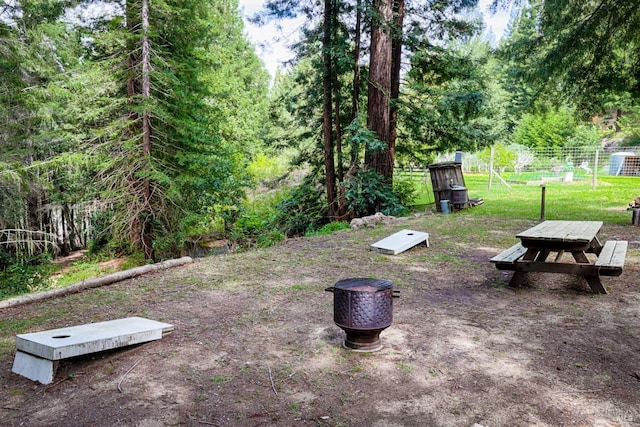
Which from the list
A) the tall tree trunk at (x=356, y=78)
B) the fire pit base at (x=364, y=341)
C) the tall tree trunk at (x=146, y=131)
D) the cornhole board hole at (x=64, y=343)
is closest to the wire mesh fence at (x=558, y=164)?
the tall tree trunk at (x=356, y=78)

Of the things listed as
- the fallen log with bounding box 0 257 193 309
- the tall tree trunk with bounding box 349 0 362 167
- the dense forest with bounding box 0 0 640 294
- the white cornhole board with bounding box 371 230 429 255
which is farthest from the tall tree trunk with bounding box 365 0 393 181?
the fallen log with bounding box 0 257 193 309

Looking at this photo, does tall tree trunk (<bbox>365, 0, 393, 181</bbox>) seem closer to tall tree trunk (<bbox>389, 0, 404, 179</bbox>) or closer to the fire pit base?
tall tree trunk (<bbox>389, 0, 404, 179</bbox>)

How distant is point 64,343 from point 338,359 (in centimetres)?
182

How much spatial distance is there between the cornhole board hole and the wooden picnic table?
11.3 ft

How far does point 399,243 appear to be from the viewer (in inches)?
267

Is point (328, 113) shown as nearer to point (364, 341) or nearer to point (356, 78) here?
point (356, 78)

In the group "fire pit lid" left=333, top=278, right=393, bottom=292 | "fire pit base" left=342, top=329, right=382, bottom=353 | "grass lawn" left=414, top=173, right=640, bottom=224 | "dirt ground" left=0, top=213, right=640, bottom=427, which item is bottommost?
"dirt ground" left=0, top=213, right=640, bottom=427

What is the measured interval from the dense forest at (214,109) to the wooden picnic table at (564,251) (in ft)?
18.4

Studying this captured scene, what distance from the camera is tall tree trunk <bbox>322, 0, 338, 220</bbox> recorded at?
424 inches

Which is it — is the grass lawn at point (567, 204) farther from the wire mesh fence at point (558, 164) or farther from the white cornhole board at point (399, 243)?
the wire mesh fence at point (558, 164)

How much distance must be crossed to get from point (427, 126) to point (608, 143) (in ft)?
84.3

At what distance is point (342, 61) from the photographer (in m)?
10.5

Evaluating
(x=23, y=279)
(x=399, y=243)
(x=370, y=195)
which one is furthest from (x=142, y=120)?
(x=399, y=243)

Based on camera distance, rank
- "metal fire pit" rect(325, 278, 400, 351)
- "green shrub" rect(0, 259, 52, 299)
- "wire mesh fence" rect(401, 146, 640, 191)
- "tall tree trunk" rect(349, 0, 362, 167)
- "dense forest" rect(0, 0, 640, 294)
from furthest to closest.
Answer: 1. "wire mesh fence" rect(401, 146, 640, 191)
2. "tall tree trunk" rect(349, 0, 362, 167)
3. "dense forest" rect(0, 0, 640, 294)
4. "green shrub" rect(0, 259, 52, 299)
5. "metal fire pit" rect(325, 278, 400, 351)
